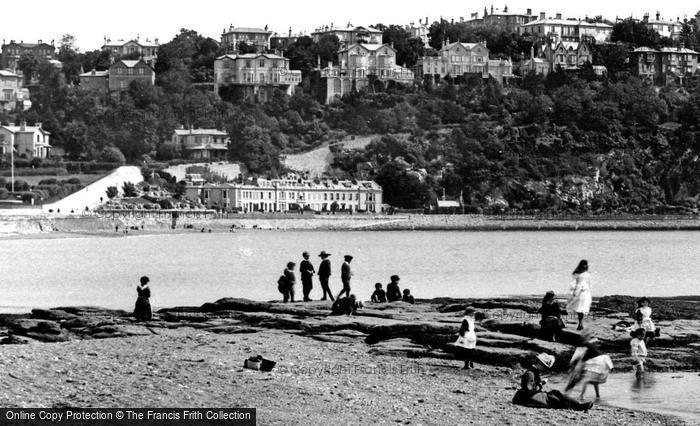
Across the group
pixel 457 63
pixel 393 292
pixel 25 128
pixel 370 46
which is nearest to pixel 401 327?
pixel 393 292

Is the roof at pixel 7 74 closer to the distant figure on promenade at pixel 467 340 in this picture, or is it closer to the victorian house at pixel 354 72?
the victorian house at pixel 354 72

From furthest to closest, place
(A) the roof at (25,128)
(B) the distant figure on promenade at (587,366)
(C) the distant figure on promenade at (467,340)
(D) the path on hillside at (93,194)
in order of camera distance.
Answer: (A) the roof at (25,128)
(D) the path on hillside at (93,194)
(C) the distant figure on promenade at (467,340)
(B) the distant figure on promenade at (587,366)

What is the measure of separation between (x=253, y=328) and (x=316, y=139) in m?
150

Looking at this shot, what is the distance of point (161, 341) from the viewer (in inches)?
1117

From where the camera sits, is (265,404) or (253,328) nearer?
(265,404)

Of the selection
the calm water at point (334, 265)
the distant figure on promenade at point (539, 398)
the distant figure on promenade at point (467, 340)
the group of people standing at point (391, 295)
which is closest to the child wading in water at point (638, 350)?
the distant figure on promenade at point (467, 340)

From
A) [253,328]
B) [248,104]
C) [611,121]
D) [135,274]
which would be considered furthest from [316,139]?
[253,328]

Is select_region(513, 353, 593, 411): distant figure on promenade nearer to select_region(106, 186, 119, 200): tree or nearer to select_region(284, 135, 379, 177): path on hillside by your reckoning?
select_region(106, 186, 119, 200): tree

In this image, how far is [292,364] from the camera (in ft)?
84.1

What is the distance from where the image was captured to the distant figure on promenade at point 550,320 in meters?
27.9

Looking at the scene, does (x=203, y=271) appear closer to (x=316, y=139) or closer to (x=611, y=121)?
(x=316, y=139)

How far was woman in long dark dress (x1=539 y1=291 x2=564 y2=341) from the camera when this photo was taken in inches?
1099

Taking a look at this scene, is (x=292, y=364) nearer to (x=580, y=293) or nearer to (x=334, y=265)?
(x=580, y=293)

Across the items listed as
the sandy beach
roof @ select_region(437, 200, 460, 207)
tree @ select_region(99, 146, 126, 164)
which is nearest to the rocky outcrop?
the sandy beach
